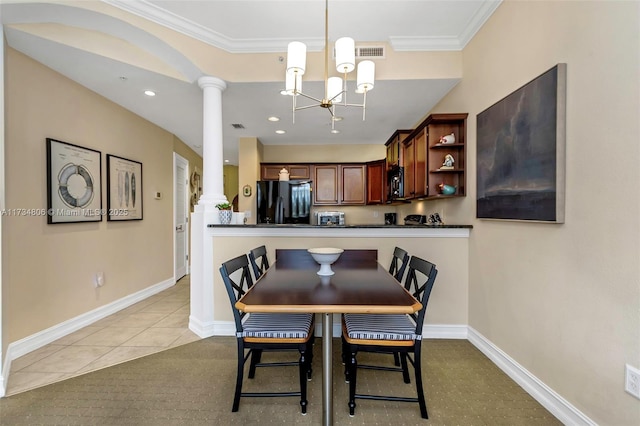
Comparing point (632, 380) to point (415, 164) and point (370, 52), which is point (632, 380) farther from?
point (370, 52)

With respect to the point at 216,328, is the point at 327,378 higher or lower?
higher

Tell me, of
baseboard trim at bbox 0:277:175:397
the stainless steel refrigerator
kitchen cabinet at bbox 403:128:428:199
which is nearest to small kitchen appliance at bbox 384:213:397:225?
the stainless steel refrigerator

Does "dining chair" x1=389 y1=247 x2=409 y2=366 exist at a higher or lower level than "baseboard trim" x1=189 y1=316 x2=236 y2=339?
higher

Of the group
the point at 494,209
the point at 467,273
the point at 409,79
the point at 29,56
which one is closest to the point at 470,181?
the point at 494,209

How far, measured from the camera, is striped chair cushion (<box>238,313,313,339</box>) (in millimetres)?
1674

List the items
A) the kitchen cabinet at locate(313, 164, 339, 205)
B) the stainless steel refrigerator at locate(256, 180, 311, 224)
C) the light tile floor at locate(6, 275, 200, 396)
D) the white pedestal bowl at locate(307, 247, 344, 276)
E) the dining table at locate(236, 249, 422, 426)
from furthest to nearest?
the kitchen cabinet at locate(313, 164, 339, 205) → the stainless steel refrigerator at locate(256, 180, 311, 224) → the light tile floor at locate(6, 275, 200, 396) → the white pedestal bowl at locate(307, 247, 344, 276) → the dining table at locate(236, 249, 422, 426)

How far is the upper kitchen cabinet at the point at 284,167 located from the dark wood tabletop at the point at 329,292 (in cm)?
322

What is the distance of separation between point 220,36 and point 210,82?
43 centimetres

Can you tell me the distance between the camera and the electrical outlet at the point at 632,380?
3.97 feet

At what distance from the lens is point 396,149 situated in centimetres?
383

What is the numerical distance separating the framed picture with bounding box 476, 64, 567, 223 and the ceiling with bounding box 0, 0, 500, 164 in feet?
3.10

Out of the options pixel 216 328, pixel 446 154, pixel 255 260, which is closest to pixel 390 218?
pixel 446 154

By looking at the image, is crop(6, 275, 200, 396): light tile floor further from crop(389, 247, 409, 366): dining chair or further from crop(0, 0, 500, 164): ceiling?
crop(0, 0, 500, 164): ceiling

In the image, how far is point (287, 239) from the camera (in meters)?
2.79
